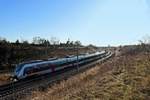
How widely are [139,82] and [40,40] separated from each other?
116m

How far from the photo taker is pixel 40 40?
13238 centimetres

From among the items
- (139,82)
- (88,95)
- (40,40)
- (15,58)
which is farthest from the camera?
(40,40)

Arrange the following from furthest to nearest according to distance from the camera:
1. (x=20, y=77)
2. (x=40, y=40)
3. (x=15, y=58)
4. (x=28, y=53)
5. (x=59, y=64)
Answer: (x=40, y=40) < (x=28, y=53) < (x=15, y=58) < (x=59, y=64) < (x=20, y=77)

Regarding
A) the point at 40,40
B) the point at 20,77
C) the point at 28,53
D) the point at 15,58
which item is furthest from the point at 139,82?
the point at 40,40

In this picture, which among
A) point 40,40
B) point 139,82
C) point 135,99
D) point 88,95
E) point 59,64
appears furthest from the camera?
point 40,40

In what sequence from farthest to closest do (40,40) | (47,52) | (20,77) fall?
(40,40) < (47,52) < (20,77)

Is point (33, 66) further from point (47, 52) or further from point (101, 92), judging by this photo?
point (47, 52)

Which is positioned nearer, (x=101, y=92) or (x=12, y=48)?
(x=101, y=92)

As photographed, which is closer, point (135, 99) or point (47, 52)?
point (135, 99)

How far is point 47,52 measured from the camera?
3610 inches

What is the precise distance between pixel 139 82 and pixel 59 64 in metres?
34.4

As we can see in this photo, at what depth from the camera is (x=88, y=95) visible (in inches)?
589

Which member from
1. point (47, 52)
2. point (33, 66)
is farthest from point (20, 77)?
point (47, 52)

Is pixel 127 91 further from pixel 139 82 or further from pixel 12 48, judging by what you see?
pixel 12 48
